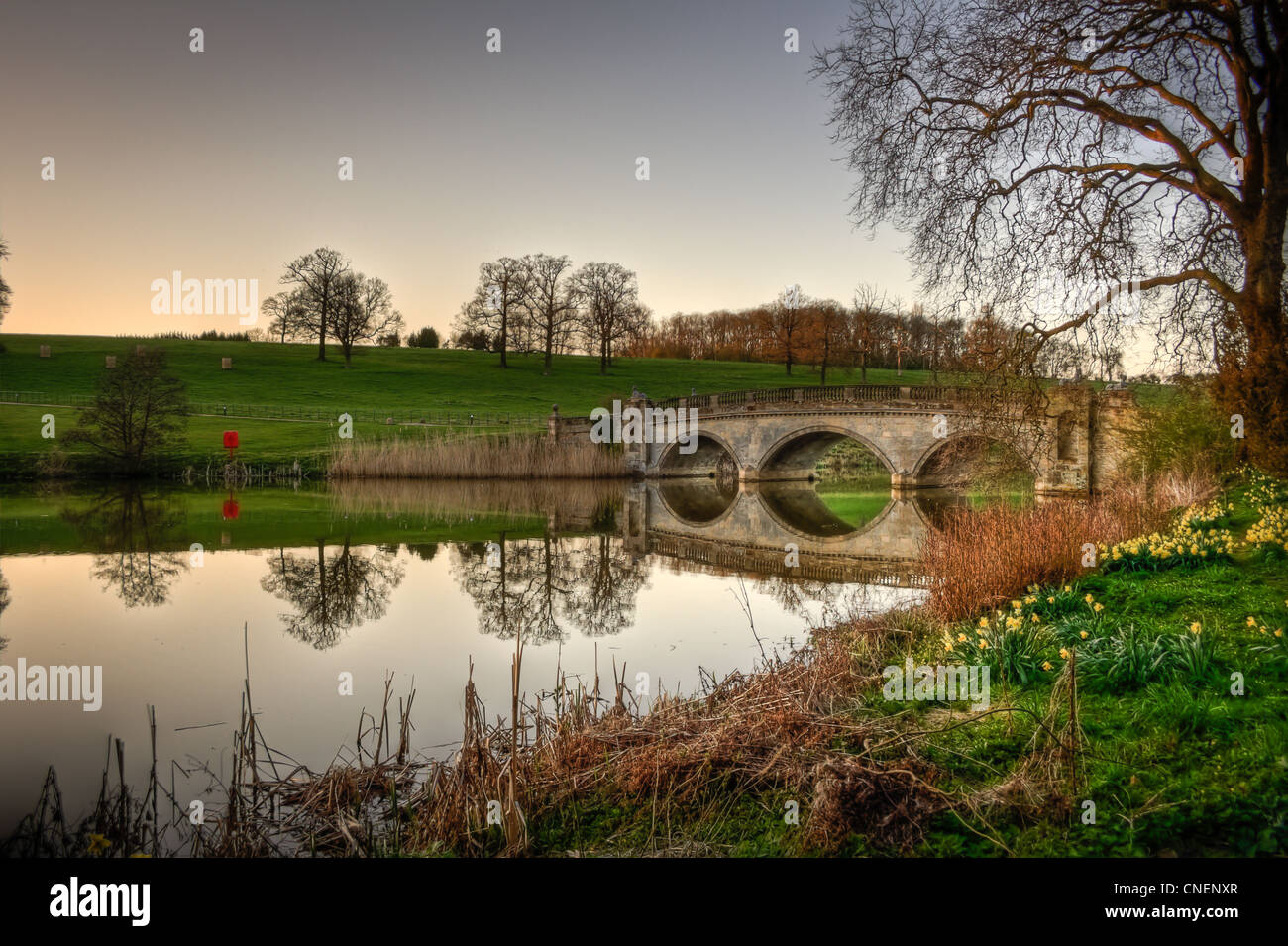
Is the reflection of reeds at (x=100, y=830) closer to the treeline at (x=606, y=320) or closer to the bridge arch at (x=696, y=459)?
the bridge arch at (x=696, y=459)

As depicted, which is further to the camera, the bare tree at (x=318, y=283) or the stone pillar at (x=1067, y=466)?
the bare tree at (x=318, y=283)

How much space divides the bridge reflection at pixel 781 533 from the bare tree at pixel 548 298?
1234 inches

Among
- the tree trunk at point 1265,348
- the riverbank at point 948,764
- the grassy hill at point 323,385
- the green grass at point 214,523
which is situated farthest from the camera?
the grassy hill at point 323,385


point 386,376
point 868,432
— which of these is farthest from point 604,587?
point 386,376

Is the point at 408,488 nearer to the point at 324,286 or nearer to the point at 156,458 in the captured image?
the point at 156,458

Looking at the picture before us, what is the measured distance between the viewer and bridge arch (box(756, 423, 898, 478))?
34531 millimetres

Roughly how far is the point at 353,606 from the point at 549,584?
329 centimetres

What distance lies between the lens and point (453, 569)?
1596 cm

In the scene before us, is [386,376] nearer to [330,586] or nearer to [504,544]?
[504,544]

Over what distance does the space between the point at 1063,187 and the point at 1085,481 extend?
1944 centimetres

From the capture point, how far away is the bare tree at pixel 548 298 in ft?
212

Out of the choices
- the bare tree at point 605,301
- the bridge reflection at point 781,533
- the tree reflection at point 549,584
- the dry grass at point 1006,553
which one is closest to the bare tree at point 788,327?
the bare tree at point 605,301

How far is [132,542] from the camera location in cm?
1820
